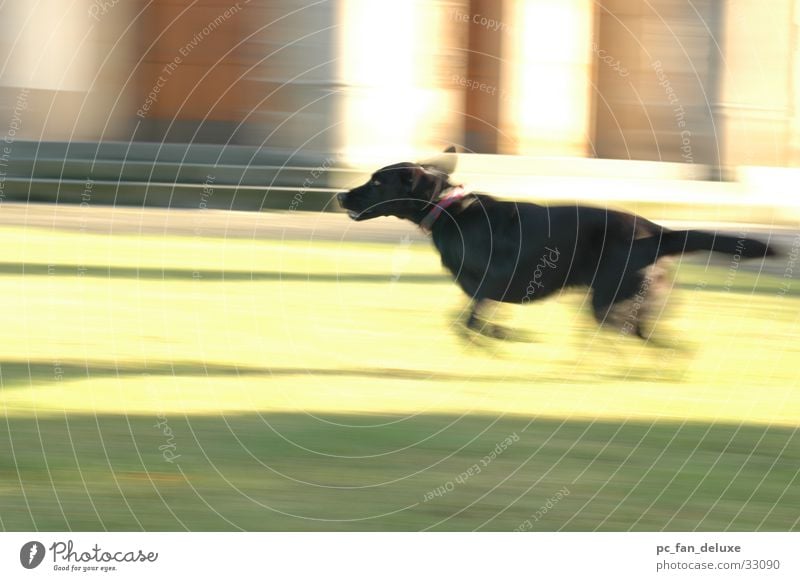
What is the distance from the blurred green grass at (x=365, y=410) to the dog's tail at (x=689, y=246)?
27.5 inches

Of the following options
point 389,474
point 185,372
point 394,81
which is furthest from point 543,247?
point 394,81

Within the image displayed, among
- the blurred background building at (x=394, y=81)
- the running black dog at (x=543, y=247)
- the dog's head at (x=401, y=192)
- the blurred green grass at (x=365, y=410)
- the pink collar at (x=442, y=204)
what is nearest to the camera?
the blurred green grass at (x=365, y=410)

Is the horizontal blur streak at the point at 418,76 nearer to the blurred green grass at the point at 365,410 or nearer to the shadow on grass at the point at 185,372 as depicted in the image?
the blurred green grass at the point at 365,410

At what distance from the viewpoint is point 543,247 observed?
867 centimetres

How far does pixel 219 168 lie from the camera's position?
21844mm

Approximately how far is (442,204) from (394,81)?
12.2 meters

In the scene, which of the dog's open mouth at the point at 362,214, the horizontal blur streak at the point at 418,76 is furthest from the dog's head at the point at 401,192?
the horizontal blur streak at the point at 418,76

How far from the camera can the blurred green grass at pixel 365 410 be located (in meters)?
5.82

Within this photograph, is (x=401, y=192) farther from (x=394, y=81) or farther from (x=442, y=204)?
(x=394, y=81)

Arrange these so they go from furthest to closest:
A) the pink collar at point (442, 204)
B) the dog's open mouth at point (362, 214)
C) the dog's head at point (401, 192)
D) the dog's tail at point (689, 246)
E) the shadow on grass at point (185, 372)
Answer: the dog's open mouth at point (362, 214)
the dog's head at point (401, 192)
the pink collar at point (442, 204)
the dog's tail at point (689, 246)
the shadow on grass at point (185, 372)

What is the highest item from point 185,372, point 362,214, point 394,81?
point 394,81

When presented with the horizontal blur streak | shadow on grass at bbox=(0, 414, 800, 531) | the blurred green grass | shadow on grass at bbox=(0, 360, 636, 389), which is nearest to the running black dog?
the blurred green grass

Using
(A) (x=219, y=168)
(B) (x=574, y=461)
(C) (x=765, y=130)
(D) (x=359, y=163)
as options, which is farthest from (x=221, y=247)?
(C) (x=765, y=130)

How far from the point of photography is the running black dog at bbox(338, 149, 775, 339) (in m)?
8.70
